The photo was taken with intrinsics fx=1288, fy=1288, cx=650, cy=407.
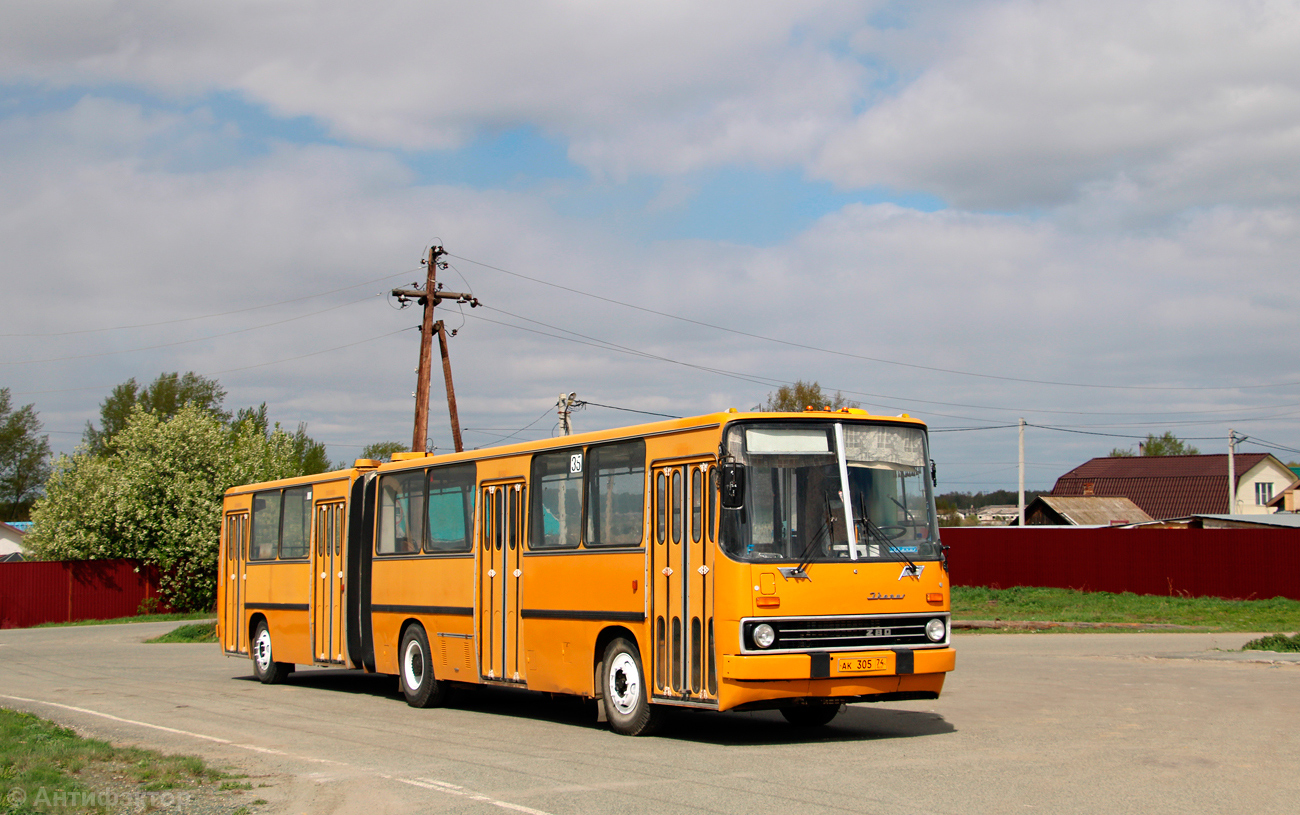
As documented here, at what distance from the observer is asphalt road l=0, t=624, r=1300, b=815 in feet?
27.7

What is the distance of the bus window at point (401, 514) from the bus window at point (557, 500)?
282cm

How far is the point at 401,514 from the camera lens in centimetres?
1650

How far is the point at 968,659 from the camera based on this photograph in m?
21.0

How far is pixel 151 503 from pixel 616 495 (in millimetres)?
35587

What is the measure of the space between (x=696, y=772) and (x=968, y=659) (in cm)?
1243

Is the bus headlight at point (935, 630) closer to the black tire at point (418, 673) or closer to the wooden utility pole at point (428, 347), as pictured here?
the black tire at point (418, 673)

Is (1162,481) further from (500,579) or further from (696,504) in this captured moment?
(696,504)

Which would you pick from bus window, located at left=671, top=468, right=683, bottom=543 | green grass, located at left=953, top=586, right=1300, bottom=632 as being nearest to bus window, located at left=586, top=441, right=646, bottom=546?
bus window, located at left=671, top=468, right=683, bottom=543

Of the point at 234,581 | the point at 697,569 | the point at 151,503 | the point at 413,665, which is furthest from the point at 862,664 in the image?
the point at 151,503

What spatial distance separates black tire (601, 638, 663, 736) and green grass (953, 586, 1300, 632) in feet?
70.2

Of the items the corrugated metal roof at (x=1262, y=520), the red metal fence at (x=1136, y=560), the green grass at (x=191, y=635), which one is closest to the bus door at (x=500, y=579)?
the green grass at (x=191, y=635)

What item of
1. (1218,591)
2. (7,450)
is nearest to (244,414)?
(7,450)

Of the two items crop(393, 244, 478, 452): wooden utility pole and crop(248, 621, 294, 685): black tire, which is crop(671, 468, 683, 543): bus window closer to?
crop(248, 621, 294, 685): black tire

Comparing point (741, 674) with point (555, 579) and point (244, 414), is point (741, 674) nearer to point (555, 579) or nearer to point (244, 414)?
point (555, 579)
